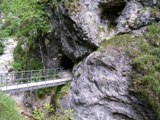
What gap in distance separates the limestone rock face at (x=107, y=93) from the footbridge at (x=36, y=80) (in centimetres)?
254

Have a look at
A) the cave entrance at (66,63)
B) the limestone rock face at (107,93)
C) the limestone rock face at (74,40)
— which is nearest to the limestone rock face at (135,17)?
the limestone rock face at (107,93)

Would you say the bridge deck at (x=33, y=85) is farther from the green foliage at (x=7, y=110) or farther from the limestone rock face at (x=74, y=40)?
the green foliage at (x=7, y=110)

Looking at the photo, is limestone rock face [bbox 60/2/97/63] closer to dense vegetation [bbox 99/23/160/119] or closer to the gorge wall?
the gorge wall

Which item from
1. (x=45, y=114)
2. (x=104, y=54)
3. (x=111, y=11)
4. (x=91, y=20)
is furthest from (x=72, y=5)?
(x=45, y=114)

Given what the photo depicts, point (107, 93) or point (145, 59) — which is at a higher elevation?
point (145, 59)

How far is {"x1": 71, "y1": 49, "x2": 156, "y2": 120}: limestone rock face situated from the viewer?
1286 centimetres

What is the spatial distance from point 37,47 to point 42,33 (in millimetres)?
1494

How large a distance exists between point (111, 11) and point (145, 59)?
490 centimetres

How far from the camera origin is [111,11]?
1661cm

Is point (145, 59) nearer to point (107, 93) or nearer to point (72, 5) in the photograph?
point (107, 93)

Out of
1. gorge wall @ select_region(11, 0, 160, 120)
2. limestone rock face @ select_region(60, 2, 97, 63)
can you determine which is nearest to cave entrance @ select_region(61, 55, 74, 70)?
limestone rock face @ select_region(60, 2, 97, 63)

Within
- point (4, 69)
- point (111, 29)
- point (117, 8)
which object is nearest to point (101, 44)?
point (111, 29)

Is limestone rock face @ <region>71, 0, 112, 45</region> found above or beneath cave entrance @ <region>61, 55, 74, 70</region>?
above

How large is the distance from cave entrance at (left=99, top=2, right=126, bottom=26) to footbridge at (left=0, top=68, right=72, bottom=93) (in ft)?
14.6
